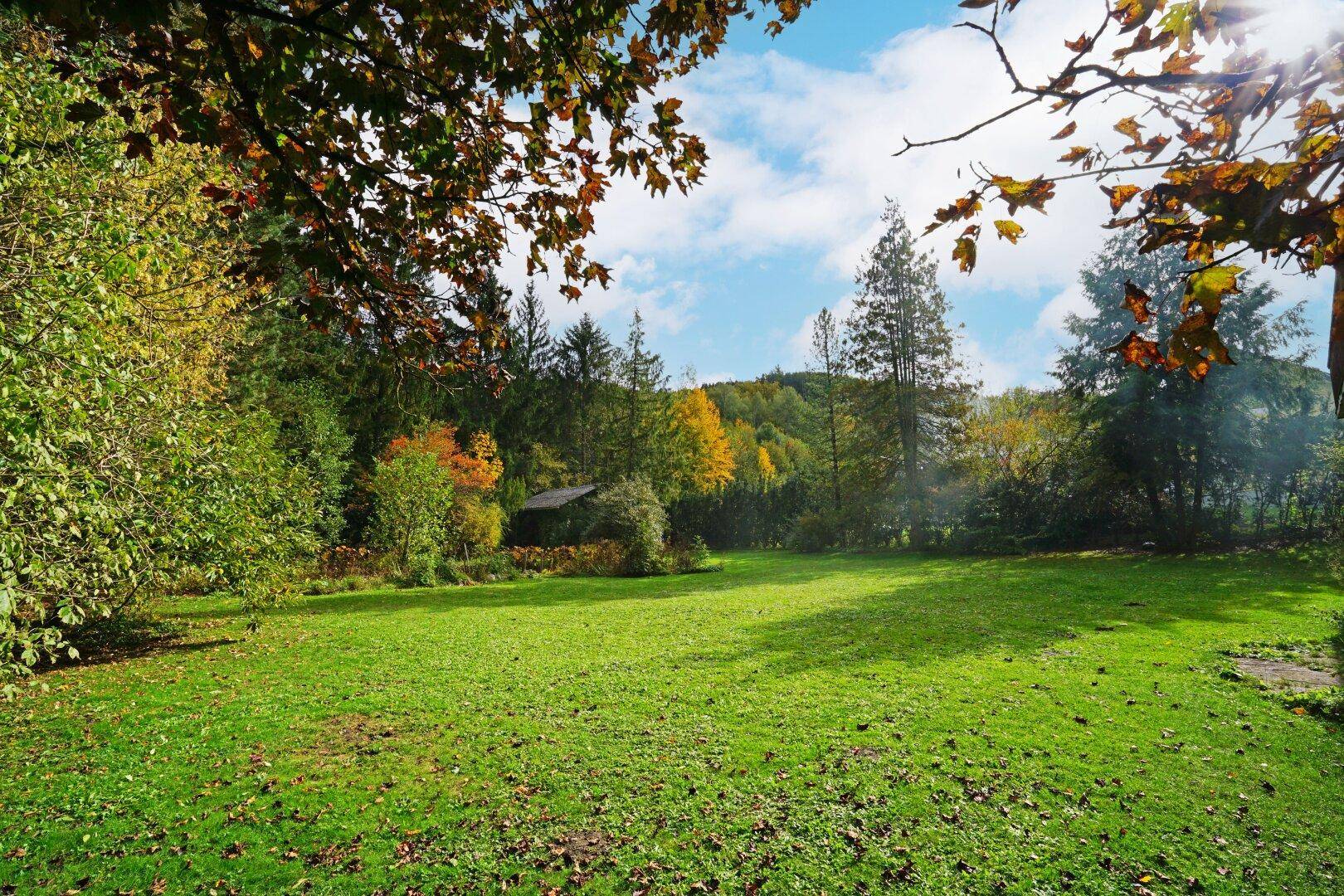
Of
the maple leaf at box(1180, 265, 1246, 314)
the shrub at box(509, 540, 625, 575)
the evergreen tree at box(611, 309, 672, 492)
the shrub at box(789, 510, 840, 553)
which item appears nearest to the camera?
the maple leaf at box(1180, 265, 1246, 314)

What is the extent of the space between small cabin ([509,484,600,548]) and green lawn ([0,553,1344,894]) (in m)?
17.5

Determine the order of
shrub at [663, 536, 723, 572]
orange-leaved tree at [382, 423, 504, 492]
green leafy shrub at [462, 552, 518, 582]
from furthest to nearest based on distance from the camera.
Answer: orange-leaved tree at [382, 423, 504, 492], shrub at [663, 536, 723, 572], green leafy shrub at [462, 552, 518, 582]

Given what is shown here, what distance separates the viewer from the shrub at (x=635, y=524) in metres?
21.2

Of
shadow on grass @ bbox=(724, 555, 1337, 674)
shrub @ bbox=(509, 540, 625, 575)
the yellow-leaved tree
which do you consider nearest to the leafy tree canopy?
shadow on grass @ bbox=(724, 555, 1337, 674)

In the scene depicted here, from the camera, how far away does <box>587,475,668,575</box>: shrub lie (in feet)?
69.7

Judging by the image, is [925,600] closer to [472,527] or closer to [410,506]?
[410,506]

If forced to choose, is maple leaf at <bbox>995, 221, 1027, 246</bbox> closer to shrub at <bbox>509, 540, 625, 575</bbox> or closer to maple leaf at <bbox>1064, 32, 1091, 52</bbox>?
maple leaf at <bbox>1064, 32, 1091, 52</bbox>

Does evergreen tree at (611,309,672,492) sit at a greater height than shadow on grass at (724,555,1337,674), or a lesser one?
greater

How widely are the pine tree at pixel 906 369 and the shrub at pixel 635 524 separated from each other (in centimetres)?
1130

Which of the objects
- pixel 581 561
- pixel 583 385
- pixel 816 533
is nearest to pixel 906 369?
pixel 816 533

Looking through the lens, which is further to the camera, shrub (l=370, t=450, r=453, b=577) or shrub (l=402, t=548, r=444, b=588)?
shrub (l=370, t=450, r=453, b=577)

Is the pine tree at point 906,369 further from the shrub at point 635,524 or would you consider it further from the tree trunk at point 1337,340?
the tree trunk at point 1337,340

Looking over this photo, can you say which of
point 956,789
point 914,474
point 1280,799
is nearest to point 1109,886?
point 956,789

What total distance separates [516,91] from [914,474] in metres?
25.7
